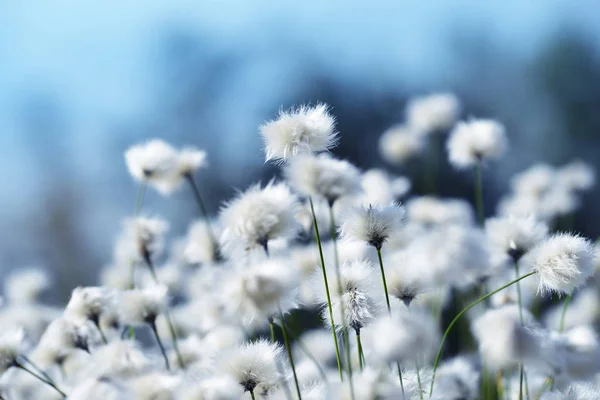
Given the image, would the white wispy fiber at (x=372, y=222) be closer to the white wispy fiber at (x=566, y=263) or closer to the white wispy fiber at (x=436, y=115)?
Result: the white wispy fiber at (x=566, y=263)

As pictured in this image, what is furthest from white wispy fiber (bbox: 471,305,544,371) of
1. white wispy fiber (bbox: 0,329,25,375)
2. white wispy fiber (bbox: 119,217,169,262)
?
white wispy fiber (bbox: 119,217,169,262)

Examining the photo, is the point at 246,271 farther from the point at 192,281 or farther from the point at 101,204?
the point at 101,204

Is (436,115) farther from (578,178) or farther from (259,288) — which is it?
(259,288)

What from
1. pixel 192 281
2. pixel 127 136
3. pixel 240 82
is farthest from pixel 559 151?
pixel 192 281

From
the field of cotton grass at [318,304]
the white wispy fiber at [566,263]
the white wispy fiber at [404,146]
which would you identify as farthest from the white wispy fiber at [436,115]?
the white wispy fiber at [566,263]

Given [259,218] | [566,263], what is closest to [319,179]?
[259,218]
